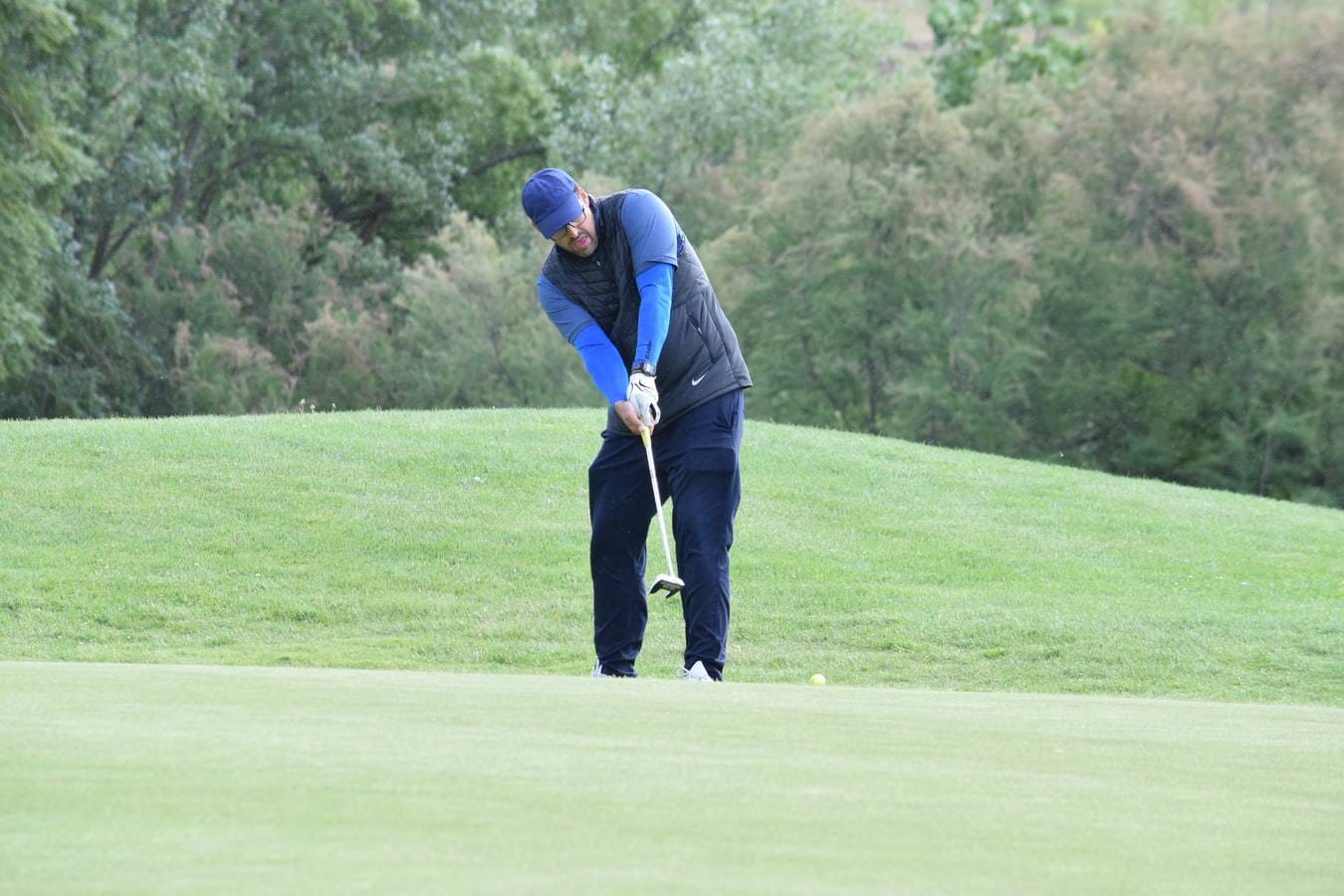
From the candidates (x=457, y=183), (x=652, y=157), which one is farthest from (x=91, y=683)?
(x=457, y=183)

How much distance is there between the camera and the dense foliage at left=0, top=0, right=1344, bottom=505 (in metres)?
30.3

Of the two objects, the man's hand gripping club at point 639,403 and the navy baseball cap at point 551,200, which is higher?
the navy baseball cap at point 551,200

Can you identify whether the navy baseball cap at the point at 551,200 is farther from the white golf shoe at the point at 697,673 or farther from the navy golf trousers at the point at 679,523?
the white golf shoe at the point at 697,673

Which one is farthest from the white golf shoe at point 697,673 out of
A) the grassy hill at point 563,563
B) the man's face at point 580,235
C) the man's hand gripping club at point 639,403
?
the grassy hill at point 563,563

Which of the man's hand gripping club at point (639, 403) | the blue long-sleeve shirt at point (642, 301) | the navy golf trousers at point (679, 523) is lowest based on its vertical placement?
the navy golf trousers at point (679, 523)

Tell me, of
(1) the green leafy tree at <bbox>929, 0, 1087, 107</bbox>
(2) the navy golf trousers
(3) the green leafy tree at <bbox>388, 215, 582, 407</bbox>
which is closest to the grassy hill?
(2) the navy golf trousers

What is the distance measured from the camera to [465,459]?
15.8 meters

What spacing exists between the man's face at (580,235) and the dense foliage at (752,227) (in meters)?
20.6

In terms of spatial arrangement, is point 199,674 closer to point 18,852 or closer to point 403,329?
point 18,852

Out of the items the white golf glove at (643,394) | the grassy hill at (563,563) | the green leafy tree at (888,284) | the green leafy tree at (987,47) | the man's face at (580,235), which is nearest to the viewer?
the white golf glove at (643,394)

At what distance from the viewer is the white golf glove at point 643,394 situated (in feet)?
24.2

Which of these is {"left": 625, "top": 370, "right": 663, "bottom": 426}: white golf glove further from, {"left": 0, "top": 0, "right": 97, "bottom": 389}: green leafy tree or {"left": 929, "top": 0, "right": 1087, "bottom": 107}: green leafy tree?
{"left": 929, "top": 0, "right": 1087, "bottom": 107}: green leafy tree

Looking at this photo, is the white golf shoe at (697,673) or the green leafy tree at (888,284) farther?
the green leafy tree at (888,284)

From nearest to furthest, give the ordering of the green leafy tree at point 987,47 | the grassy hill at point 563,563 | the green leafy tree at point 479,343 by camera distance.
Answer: the grassy hill at point 563,563, the green leafy tree at point 479,343, the green leafy tree at point 987,47
